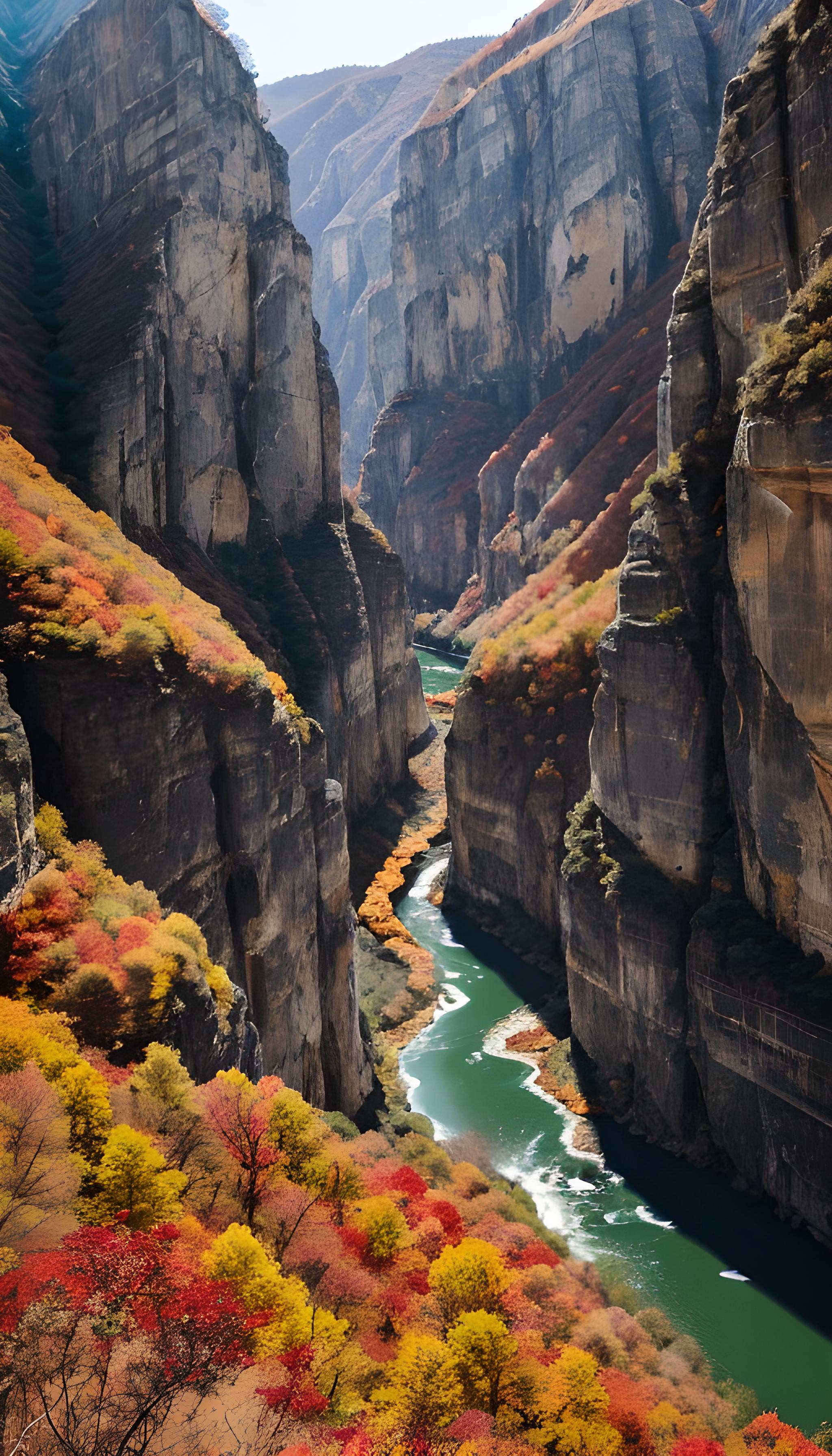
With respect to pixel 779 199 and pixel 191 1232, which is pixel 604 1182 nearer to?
pixel 191 1232

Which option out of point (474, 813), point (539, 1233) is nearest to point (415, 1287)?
point (539, 1233)

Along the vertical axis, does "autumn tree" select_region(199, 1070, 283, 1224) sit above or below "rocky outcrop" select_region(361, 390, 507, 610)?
below

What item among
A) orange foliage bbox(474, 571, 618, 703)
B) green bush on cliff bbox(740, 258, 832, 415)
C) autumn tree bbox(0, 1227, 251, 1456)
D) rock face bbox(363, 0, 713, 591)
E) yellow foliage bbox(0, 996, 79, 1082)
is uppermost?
rock face bbox(363, 0, 713, 591)

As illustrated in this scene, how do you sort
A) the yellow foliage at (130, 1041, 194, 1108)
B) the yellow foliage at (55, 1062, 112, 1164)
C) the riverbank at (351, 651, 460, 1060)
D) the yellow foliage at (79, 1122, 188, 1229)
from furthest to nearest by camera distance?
the riverbank at (351, 651, 460, 1060)
the yellow foliage at (130, 1041, 194, 1108)
the yellow foliage at (55, 1062, 112, 1164)
the yellow foliage at (79, 1122, 188, 1229)

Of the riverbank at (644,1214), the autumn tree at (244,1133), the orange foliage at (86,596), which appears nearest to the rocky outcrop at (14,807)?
the orange foliage at (86,596)

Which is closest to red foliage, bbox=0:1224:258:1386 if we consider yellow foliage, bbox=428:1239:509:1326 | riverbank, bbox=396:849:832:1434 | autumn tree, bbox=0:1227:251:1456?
autumn tree, bbox=0:1227:251:1456

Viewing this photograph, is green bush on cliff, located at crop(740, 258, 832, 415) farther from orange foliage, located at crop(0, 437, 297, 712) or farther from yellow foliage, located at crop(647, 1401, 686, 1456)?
yellow foliage, located at crop(647, 1401, 686, 1456)

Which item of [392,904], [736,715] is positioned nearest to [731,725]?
[736,715]
